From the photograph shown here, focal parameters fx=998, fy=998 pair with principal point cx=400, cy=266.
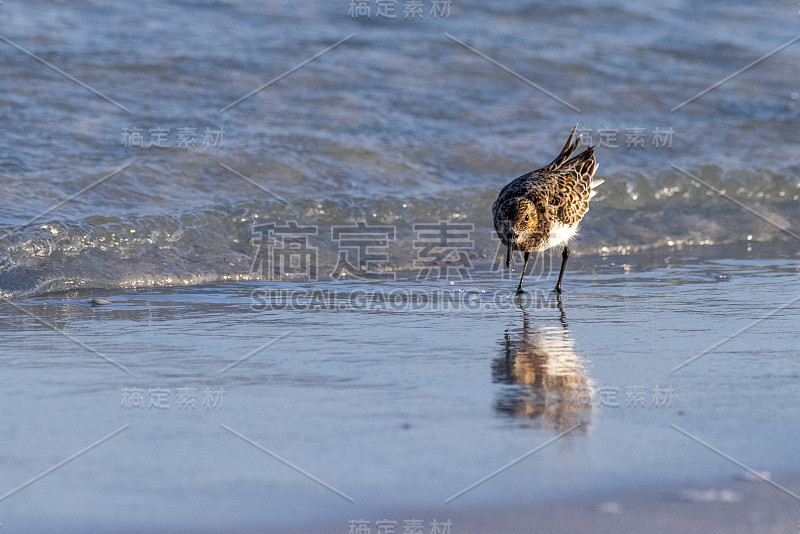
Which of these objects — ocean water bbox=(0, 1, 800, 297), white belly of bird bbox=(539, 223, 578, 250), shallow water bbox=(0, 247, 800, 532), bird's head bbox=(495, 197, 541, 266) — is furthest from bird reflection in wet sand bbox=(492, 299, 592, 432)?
ocean water bbox=(0, 1, 800, 297)

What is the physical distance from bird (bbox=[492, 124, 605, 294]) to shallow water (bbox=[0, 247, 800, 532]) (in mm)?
435

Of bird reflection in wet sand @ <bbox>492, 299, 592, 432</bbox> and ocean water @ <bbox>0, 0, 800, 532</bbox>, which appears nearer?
ocean water @ <bbox>0, 0, 800, 532</bbox>

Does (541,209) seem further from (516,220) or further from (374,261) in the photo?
(374,261)

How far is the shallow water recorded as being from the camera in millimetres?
3043

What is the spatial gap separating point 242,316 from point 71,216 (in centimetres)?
224

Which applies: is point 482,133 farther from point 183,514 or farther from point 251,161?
point 183,514

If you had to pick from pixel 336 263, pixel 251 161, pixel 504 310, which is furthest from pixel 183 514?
pixel 251 161

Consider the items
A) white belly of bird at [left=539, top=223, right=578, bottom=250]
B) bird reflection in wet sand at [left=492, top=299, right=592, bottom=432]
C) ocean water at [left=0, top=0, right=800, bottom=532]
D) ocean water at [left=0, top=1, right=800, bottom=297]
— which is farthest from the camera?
ocean water at [left=0, top=1, right=800, bottom=297]

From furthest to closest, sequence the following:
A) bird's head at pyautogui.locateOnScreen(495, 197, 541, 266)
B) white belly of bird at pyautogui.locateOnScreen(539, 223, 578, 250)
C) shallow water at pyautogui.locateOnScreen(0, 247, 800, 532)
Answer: white belly of bird at pyautogui.locateOnScreen(539, 223, 578, 250)
bird's head at pyautogui.locateOnScreen(495, 197, 541, 266)
shallow water at pyautogui.locateOnScreen(0, 247, 800, 532)

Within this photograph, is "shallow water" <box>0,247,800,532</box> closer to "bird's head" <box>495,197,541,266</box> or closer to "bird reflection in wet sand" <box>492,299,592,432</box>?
"bird reflection in wet sand" <box>492,299,592,432</box>

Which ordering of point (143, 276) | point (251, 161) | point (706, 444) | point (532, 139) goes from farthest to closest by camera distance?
1. point (532, 139)
2. point (251, 161)
3. point (143, 276)
4. point (706, 444)

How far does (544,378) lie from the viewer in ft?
14.0

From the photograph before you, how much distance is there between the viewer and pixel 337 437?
3518mm

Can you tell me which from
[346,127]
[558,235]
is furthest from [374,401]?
[346,127]
